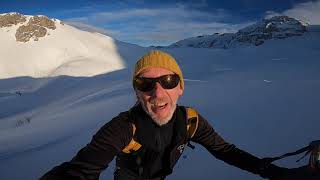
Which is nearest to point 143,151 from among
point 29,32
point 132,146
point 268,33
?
point 132,146

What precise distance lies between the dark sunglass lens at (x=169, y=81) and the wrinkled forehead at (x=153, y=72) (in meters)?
0.03

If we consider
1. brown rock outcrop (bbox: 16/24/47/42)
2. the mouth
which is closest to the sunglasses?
the mouth

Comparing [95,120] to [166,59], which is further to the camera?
[95,120]

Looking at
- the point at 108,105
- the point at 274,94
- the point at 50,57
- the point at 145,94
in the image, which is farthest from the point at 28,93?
the point at 145,94

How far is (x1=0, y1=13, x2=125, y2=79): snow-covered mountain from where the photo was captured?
39.9 metres

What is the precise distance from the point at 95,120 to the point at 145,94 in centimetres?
847

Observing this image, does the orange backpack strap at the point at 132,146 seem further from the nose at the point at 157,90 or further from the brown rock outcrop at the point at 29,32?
the brown rock outcrop at the point at 29,32

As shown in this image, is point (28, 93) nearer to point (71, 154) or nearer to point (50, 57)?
point (50, 57)

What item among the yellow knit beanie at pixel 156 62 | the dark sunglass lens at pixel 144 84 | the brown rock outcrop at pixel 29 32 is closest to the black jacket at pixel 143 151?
the dark sunglass lens at pixel 144 84

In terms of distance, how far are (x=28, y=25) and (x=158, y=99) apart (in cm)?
5396

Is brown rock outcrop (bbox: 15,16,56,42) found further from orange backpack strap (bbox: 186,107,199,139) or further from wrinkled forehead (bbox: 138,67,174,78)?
wrinkled forehead (bbox: 138,67,174,78)

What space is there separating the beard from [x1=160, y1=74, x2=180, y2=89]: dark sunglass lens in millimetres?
82

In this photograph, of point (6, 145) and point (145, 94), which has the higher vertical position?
point (145, 94)

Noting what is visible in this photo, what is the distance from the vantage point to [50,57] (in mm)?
45844
